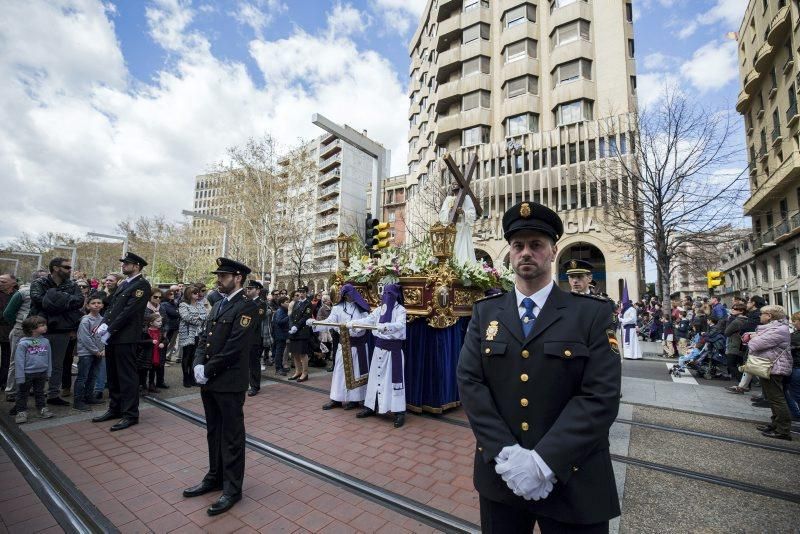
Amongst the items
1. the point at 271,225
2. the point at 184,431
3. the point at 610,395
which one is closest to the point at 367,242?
the point at 184,431

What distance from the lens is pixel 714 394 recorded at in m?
8.32

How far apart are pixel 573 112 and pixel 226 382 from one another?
35.1 meters

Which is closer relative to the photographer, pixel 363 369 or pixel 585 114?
pixel 363 369

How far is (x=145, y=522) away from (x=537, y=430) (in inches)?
138

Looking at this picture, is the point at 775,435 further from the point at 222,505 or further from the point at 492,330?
the point at 222,505

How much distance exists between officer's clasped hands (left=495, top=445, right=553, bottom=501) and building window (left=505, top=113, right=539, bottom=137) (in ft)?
116

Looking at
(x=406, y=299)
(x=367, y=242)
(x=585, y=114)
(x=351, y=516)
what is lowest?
(x=351, y=516)

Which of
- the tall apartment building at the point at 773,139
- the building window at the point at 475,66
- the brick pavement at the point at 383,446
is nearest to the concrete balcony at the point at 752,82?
the tall apartment building at the point at 773,139

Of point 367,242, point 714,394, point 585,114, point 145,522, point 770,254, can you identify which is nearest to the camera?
point 145,522

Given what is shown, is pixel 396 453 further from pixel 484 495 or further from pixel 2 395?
pixel 2 395

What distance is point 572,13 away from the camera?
31.6 m

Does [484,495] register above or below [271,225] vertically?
below

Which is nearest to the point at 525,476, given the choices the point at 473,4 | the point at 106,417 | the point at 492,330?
the point at 492,330

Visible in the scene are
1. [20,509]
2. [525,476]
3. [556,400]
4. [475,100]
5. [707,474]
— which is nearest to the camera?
[525,476]
